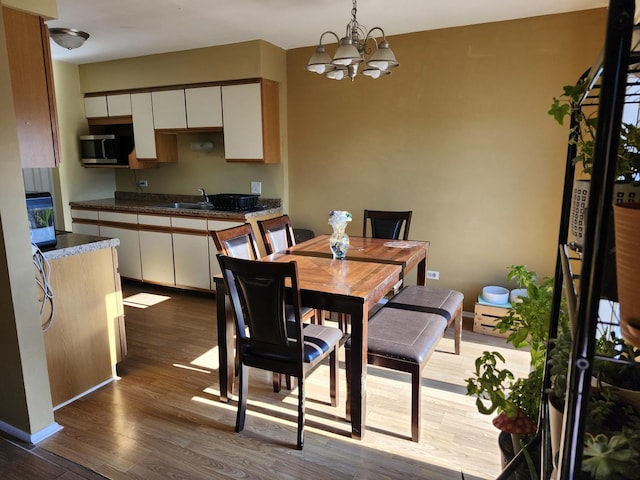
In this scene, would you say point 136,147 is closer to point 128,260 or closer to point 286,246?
point 128,260

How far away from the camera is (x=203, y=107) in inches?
165

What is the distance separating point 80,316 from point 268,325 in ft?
4.04

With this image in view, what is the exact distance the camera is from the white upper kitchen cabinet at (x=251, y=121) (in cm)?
→ 396

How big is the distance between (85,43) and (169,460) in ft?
12.4

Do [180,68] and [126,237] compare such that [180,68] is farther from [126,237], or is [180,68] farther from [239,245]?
[239,245]

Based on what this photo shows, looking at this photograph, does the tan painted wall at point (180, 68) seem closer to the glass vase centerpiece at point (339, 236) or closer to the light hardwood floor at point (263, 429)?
the glass vase centerpiece at point (339, 236)

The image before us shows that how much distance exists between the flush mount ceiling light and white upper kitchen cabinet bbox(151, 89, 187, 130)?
2.81 ft

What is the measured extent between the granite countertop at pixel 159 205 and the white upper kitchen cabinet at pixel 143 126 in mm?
564

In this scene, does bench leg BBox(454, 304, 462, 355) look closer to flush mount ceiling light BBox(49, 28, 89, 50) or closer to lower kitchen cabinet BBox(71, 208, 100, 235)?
flush mount ceiling light BBox(49, 28, 89, 50)

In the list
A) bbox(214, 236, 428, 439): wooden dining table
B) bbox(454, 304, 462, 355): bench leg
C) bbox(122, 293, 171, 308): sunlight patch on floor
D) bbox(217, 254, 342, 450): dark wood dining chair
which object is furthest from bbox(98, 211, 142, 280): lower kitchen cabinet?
bbox(454, 304, 462, 355): bench leg

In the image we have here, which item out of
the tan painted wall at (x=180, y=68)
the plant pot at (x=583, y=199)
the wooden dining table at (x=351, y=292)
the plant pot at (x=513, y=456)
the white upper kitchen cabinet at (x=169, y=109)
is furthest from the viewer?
the white upper kitchen cabinet at (x=169, y=109)

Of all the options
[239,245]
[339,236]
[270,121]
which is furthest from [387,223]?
[270,121]

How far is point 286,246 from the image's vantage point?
3.14 m

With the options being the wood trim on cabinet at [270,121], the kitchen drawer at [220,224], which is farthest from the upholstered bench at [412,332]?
the wood trim on cabinet at [270,121]
